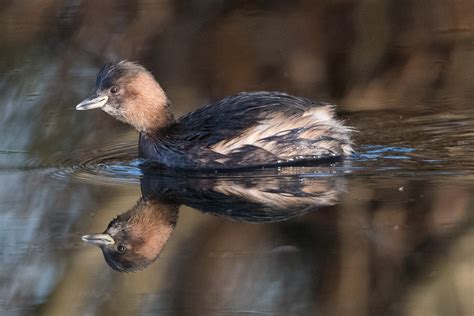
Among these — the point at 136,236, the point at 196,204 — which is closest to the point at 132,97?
the point at 196,204

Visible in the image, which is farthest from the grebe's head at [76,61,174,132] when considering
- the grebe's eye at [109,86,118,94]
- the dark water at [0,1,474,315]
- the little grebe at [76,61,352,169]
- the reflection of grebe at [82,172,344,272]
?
the reflection of grebe at [82,172,344,272]

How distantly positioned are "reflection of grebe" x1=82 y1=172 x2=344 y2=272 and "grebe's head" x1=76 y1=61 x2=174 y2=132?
0.68 metres

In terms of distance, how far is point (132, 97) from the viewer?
8.21 m

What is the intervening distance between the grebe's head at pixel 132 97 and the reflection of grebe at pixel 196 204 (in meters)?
0.68

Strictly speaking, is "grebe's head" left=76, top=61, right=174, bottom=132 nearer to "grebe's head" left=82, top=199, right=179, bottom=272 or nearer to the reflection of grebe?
the reflection of grebe

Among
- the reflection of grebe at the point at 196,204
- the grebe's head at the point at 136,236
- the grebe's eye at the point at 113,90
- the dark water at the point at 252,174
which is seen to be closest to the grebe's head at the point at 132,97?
the grebe's eye at the point at 113,90

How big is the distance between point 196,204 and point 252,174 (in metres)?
0.76

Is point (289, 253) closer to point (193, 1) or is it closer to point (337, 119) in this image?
point (337, 119)

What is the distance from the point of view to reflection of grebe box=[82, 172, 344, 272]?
630 cm

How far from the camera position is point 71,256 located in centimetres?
612

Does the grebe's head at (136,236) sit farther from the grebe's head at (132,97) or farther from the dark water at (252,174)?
the grebe's head at (132,97)

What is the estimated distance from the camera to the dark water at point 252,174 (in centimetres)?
558

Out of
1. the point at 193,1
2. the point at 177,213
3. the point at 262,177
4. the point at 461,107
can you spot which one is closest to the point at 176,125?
the point at 262,177

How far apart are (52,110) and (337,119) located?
244 centimetres
